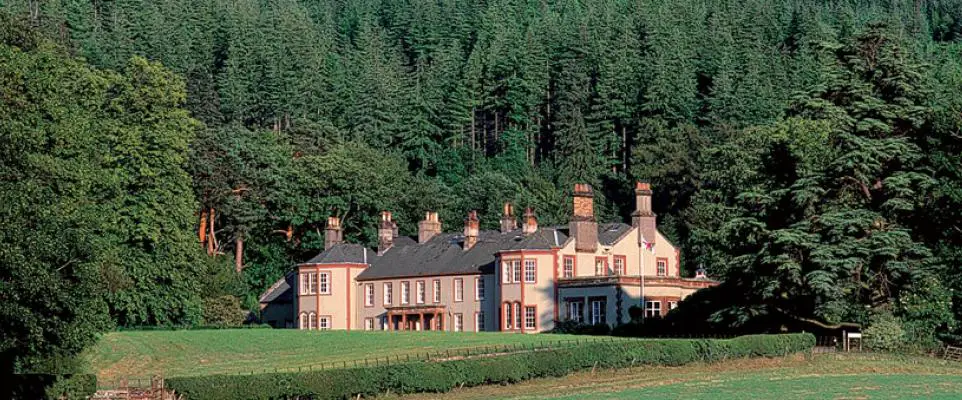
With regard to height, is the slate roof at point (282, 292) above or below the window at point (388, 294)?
above

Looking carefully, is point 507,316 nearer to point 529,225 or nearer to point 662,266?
point 529,225

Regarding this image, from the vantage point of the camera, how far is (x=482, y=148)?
564ft

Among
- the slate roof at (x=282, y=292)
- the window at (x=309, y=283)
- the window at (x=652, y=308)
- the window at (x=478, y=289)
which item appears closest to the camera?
the window at (x=652, y=308)

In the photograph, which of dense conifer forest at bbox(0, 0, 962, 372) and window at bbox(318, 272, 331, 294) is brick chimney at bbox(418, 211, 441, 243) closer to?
window at bbox(318, 272, 331, 294)

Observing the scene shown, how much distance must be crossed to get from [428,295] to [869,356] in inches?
1589

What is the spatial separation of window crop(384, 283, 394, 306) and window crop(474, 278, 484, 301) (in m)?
7.10

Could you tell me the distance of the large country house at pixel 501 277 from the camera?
94250 millimetres

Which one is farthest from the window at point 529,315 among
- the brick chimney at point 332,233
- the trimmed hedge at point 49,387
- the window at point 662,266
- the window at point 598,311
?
the trimmed hedge at point 49,387

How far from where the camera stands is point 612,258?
325 feet

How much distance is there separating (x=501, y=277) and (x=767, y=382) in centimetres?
4057

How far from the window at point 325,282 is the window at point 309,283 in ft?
1.59

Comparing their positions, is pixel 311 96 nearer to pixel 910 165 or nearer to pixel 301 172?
pixel 301 172

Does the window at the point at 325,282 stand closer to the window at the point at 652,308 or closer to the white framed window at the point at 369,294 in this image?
the white framed window at the point at 369,294

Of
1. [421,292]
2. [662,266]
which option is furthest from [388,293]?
[662,266]
